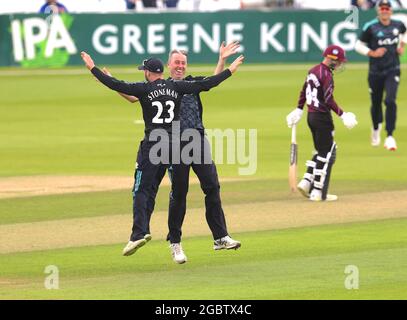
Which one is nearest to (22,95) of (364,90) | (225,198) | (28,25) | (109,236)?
(28,25)

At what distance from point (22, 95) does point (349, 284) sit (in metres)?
23.1

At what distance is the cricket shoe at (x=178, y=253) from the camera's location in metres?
13.6

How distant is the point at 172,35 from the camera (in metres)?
41.2

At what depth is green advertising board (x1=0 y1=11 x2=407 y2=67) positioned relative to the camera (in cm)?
4019

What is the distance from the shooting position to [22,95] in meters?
34.6

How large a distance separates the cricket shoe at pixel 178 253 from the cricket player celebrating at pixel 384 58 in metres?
11.0

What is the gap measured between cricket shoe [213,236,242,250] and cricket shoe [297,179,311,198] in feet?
13.7

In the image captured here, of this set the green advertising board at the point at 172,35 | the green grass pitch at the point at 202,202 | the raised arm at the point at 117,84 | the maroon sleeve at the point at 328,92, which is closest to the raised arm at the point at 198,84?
the raised arm at the point at 117,84

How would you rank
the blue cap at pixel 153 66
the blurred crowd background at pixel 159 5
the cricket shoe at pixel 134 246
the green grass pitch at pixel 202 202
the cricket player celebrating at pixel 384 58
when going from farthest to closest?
the blurred crowd background at pixel 159 5, the cricket player celebrating at pixel 384 58, the blue cap at pixel 153 66, the cricket shoe at pixel 134 246, the green grass pitch at pixel 202 202

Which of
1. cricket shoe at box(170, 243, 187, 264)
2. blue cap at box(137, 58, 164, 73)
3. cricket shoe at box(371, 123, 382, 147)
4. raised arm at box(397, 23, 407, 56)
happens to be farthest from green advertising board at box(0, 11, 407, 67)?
cricket shoe at box(170, 243, 187, 264)

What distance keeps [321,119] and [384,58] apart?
21.3 feet

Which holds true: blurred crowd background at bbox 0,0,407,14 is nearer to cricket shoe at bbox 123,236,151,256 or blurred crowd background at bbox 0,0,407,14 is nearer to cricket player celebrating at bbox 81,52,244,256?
cricket player celebrating at bbox 81,52,244,256

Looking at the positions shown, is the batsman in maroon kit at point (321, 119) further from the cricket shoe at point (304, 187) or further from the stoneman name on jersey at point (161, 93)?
the stoneman name on jersey at point (161, 93)

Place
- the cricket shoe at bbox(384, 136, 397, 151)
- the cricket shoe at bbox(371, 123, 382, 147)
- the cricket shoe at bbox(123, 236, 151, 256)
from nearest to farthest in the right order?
1. the cricket shoe at bbox(123, 236, 151, 256)
2. the cricket shoe at bbox(384, 136, 397, 151)
3. the cricket shoe at bbox(371, 123, 382, 147)
